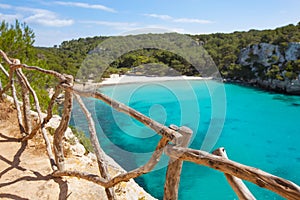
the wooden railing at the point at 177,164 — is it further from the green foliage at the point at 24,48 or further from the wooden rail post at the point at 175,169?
the green foliage at the point at 24,48

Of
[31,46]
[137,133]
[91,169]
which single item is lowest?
[137,133]

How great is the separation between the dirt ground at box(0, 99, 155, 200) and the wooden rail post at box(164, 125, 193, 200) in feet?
4.44

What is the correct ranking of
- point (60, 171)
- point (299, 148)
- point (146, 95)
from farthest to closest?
1. point (146, 95)
2. point (299, 148)
3. point (60, 171)

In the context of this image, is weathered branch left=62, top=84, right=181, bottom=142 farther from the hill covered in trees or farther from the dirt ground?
the hill covered in trees

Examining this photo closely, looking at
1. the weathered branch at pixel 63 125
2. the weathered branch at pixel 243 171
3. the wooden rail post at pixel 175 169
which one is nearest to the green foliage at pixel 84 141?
the weathered branch at pixel 63 125

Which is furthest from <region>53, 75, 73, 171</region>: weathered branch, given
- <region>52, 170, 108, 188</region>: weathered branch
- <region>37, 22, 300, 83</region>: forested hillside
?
<region>37, 22, 300, 83</region>: forested hillside

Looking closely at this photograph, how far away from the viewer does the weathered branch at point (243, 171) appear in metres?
0.94

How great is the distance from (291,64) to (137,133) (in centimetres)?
2312

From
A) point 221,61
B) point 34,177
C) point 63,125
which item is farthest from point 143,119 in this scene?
point 221,61

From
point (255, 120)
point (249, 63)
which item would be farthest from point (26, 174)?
point (249, 63)

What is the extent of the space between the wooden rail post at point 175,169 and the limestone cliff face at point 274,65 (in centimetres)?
2970

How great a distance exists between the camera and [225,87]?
109ft

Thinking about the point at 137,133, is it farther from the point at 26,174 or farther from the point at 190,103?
the point at 26,174

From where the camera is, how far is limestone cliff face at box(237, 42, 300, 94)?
2753cm
